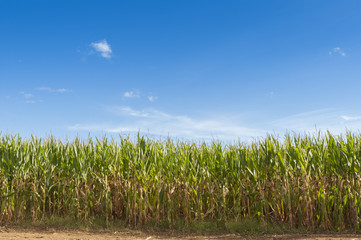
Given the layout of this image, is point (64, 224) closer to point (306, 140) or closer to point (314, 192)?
point (314, 192)

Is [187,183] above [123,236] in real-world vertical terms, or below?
above

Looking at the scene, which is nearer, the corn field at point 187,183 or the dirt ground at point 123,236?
the dirt ground at point 123,236

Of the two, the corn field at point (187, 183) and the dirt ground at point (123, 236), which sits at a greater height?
the corn field at point (187, 183)

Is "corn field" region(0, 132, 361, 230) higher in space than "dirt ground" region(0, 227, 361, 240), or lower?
higher

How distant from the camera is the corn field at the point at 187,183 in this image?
7633mm

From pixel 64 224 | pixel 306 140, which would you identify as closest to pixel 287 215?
pixel 306 140

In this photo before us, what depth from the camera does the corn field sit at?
301 inches

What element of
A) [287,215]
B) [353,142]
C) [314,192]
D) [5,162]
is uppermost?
[353,142]

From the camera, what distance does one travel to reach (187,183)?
307 inches

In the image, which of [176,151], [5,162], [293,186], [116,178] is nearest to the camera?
[293,186]

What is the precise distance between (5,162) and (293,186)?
7.62 m

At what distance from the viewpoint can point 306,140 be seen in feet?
30.1

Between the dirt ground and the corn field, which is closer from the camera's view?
the dirt ground

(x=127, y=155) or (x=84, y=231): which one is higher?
(x=127, y=155)
